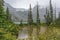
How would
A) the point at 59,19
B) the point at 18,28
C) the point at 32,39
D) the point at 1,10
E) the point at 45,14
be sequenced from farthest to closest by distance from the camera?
the point at 45,14 → the point at 59,19 → the point at 18,28 → the point at 32,39 → the point at 1,10

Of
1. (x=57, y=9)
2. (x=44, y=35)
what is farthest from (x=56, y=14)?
(x=44, y=35)

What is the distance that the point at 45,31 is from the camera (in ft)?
15.4

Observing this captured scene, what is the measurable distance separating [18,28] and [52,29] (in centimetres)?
107

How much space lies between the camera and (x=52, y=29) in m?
4.72

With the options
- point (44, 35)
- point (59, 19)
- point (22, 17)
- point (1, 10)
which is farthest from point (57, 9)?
point (1, 10)

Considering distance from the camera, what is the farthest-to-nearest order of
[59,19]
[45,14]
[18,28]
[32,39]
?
[45,14], [59,19], [18,28], [32,39]

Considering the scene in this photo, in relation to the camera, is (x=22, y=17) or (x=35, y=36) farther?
(x=22, y=17)

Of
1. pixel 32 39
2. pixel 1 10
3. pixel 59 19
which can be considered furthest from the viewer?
pixel 59 19

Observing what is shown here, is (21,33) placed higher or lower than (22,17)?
lower

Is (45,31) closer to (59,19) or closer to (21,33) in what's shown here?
(21,33)

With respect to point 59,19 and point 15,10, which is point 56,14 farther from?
point 15,10

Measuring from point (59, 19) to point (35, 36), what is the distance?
1.68 metres

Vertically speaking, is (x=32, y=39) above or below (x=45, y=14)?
below

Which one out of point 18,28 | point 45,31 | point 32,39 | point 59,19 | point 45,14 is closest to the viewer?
point 32,39
